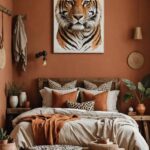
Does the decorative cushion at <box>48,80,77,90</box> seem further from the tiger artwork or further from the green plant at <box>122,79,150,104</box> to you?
the green plant at <box>122,79,150,104</box>

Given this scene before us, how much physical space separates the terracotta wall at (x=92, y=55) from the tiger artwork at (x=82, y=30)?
0.15 m

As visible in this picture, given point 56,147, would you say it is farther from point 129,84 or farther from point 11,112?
point 129,84

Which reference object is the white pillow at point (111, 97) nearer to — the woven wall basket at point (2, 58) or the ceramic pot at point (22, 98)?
the ceramic pot at point (22, 98)

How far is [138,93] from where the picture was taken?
6922mm

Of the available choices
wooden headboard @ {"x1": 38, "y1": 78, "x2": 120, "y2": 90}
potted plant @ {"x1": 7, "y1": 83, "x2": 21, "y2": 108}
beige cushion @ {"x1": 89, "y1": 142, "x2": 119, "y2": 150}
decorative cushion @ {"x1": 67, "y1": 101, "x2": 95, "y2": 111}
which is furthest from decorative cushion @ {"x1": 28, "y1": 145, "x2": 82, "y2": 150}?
wooden headboard @ {"x1": 38, "y1": 78, "x2": 120, "y2": 90}

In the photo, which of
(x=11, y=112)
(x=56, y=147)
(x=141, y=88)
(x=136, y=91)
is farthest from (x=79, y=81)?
(x=56, y=147)

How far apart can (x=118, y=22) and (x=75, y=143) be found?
2.98 metres

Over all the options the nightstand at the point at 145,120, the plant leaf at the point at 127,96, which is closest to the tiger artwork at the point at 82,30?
the plant leaf at the point at 127,96

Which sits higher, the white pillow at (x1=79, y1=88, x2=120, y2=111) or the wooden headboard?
the wooden headboard

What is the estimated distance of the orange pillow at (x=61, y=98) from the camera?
641 cm

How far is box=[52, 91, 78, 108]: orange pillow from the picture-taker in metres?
6.41

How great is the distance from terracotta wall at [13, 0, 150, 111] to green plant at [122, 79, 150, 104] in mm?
245

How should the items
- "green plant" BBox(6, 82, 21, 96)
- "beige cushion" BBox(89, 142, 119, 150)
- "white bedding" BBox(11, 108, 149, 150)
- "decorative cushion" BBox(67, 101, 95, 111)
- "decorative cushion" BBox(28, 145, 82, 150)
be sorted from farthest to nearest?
1. "green plant" BBox(6, 82, 21, 96)
2. "decorative cushion" BBox(67, 101, 95, 111)
3. "white bedding" BBox(11, 108, 149, 150)
4. "decorative cushion" BBox(28, 145, 82, 150)
5. "beige cushion" BBox(89, 142, 119, 150)

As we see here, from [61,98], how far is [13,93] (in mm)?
951
